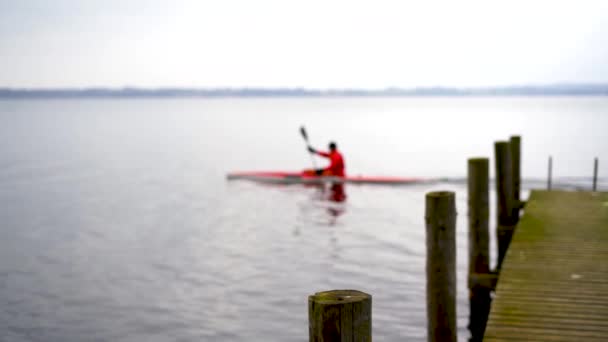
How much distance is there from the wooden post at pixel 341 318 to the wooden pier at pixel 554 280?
299 centimetres

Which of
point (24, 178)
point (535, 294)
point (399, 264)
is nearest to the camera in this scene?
point (535, 294)

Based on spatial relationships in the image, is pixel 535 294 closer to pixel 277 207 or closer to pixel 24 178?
pixel 277 207

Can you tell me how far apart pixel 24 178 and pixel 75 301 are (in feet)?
64.4

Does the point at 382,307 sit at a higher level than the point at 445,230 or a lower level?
lower

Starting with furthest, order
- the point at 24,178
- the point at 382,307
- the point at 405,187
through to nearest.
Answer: the point at 24,178 → the point at 405,187 → the point at 382,307

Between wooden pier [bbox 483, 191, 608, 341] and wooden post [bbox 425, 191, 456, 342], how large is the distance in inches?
15.8

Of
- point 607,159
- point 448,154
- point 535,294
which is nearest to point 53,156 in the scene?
point 448,154

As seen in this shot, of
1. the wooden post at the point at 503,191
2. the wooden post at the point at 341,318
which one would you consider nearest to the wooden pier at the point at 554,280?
the wooden post at the point at 503,191

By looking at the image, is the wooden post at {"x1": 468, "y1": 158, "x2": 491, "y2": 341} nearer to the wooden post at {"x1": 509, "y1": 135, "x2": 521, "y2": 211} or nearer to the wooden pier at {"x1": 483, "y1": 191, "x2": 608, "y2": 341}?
the wooden pier at {"x1": 483, "y1": 191, "x2": 608, "y2": 341}

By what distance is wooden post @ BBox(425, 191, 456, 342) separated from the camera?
6.27m

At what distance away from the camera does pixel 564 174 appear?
100 ft

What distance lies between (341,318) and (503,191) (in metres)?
8.48

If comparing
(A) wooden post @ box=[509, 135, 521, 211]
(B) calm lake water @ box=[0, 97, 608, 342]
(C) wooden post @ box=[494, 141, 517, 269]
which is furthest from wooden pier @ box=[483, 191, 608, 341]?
(B) calm lake water @ box=[0, 97, 608, 342]

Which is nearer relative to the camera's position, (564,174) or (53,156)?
(564,174)
